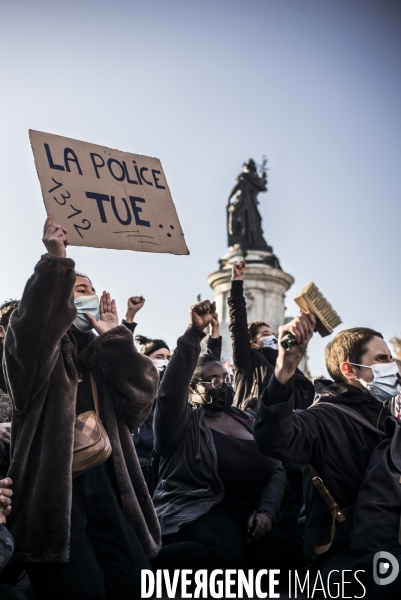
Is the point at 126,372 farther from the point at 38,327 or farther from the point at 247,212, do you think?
the point at 247,212

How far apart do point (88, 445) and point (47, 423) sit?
0.68 ft

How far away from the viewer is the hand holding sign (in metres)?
3.63

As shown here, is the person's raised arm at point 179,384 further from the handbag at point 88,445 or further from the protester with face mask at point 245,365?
the protester with face mask at point 245,365

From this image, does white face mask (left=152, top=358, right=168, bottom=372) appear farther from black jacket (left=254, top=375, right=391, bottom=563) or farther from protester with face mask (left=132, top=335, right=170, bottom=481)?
black jacket (left=254, top=375, right=391, bottom=563)

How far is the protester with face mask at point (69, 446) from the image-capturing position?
3320mm

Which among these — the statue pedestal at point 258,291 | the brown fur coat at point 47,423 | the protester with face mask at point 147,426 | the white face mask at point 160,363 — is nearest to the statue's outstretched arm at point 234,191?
the statue pedestal at point 258,291

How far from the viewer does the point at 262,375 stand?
6.63 m

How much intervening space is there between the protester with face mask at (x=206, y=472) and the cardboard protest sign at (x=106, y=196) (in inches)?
22.4

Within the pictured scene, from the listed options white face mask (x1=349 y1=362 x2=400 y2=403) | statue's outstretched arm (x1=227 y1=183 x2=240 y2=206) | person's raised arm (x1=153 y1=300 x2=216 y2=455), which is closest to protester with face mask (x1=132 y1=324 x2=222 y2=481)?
person's raised arm (x1=153 y1=300 x2=216 y2=455)

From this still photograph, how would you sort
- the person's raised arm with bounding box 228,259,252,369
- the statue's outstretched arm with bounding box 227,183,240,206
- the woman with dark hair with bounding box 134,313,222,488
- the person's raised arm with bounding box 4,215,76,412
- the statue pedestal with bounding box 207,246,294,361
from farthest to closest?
the statue's outstretched arm with bounding box 227,183,240,206, the statue pedestal with bounding box 207,246,294,361, the person's raised arm with bounding box 228,259,252,369, the woman with dark hair with bounding box 134,313,222,488, the person's raised arm with bounding box 4,215,76,412

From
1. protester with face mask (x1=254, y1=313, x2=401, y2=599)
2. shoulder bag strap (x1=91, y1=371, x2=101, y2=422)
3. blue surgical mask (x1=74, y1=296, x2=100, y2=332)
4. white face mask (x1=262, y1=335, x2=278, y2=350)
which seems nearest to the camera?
protester with face mask (x1=254, y1=313, x2=401, y2=599)

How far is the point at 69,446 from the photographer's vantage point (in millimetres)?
3410

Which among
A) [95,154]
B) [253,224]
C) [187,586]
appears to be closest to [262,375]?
[187,586]

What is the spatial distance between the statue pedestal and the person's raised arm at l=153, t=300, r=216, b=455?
457 inches
